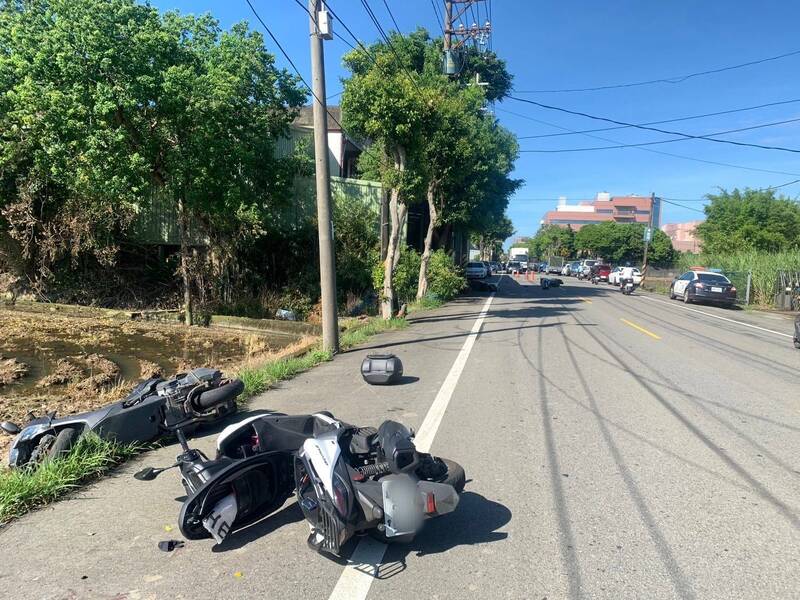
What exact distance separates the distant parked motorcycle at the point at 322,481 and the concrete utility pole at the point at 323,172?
6.75m

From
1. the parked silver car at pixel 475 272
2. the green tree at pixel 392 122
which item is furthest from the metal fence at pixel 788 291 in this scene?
the green tree at pixel 392 122

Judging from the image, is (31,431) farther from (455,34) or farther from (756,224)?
(756,224)

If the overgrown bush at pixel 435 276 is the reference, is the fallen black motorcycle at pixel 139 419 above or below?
below

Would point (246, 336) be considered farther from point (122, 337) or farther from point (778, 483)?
point (778, 483)

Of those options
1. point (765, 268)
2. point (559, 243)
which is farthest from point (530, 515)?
point (559, 243)

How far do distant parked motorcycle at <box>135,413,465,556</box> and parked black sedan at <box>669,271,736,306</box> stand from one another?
27.2 metres

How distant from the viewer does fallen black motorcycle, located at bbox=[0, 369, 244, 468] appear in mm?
4898

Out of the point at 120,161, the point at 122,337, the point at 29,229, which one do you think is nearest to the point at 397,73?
the point at 120,161

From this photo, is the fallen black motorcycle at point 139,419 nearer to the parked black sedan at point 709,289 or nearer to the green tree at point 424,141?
the green tree at point 424,141

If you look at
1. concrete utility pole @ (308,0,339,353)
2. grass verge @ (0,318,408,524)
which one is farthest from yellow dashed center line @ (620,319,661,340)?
grass verge @ (0,318,408,524)

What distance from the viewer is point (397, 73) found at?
16578mm

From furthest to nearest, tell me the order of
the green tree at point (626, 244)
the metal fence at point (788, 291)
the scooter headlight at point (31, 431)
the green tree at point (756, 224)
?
1. the green tree at point (626, 244)
2. the green tree at point (756, 224)
3. the metal fence at point (788, 291)
4. the scooter headlight at point (31, 431)

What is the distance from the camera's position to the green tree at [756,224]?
42156 mm

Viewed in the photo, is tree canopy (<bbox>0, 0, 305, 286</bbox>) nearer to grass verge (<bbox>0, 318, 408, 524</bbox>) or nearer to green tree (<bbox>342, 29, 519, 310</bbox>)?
green tree (<bbox>342, 29, 519, 310</bbox>)
